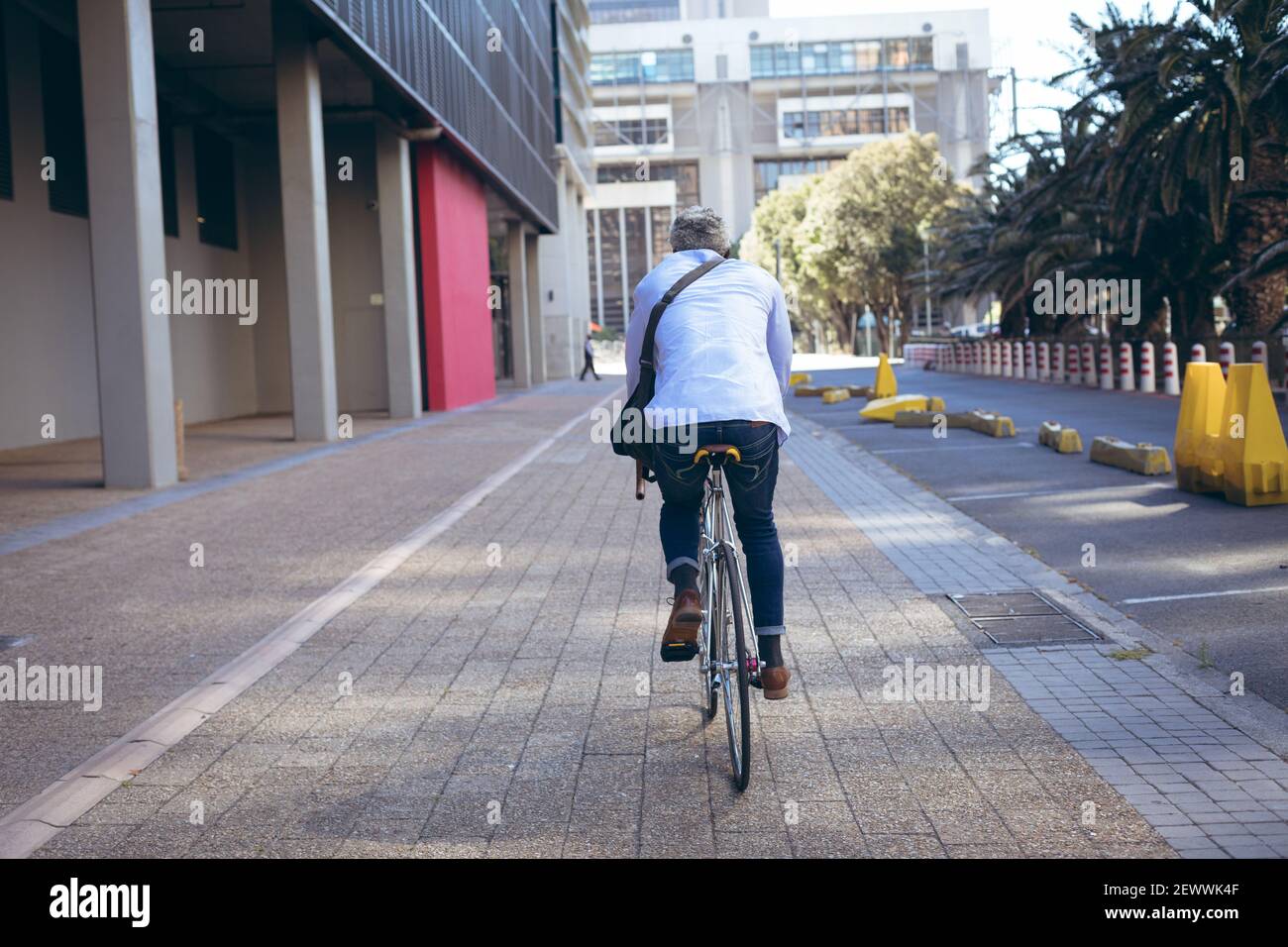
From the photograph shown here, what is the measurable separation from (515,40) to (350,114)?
14903 millimetres

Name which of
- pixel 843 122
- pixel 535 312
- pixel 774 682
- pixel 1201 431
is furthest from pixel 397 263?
pixel 843 122

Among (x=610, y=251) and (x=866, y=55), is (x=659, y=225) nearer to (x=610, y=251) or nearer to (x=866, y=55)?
(x=610, y=251)

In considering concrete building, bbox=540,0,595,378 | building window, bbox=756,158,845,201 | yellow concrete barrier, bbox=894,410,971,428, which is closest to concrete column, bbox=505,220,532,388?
concrete building, bbox=540,0,595,378

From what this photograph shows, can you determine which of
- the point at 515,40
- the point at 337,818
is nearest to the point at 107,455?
the point at 337,818

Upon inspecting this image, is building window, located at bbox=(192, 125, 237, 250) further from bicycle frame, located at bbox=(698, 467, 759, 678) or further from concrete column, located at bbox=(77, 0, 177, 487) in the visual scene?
bicycle frame, located at bbox=(698, 467, 759, 678)

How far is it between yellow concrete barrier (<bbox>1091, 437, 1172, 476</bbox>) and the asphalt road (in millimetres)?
120

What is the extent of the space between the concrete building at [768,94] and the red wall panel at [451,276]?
69904 mm

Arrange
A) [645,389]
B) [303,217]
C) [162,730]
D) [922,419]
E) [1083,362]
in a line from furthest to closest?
[1083,362] → [922,419] → [303,217] → [162,730] → [645,389]

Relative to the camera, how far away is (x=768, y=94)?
365 ft

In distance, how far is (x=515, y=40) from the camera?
1678 inches

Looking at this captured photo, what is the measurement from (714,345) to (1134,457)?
1002cm

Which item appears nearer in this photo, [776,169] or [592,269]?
[776,169]
